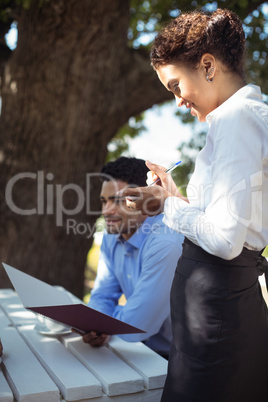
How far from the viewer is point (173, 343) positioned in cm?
135

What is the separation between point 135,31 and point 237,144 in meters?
4.82

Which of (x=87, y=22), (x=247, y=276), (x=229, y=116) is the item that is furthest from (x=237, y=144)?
(x=87, y=22)

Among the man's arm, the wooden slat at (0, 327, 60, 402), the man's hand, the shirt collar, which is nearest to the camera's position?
the shirt collar

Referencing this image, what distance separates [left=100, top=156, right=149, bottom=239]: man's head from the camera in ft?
8.83

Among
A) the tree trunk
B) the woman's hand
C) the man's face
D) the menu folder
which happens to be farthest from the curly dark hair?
the tree trunk

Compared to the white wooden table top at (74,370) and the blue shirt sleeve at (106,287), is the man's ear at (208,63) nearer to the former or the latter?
the white wooden table top at (74,370)

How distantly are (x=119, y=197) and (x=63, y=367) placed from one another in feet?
4.27

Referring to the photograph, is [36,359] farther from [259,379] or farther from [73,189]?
[73,189]

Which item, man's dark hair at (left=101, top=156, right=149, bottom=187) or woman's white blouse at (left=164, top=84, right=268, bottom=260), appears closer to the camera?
woman's white blouse at (left=164, top=84, right=268, bottom=260)

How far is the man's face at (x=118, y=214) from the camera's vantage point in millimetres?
2682

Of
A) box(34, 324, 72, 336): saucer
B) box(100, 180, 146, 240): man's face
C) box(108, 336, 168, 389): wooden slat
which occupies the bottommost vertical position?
box(108, 336, 168, 389): wooden slat

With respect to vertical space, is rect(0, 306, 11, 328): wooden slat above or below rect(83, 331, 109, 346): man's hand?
below

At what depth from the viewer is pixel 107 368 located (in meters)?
1.64

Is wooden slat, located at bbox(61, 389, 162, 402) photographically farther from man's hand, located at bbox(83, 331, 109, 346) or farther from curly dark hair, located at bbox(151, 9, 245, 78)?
curly dark hair, located at bbox(151, 9, 245, 78)
